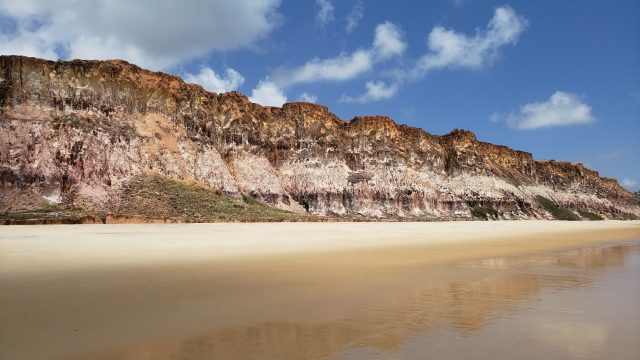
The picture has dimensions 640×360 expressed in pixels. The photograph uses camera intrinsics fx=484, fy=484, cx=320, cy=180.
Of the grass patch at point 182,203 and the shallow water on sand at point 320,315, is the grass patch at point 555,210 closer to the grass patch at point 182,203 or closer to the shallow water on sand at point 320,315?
the grass patch at point 182,203

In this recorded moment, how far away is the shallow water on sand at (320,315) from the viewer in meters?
5.07

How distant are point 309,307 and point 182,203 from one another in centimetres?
3605

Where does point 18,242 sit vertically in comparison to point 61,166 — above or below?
below

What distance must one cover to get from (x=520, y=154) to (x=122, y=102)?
74.9 metres

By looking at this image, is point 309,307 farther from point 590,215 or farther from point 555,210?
point 590,215

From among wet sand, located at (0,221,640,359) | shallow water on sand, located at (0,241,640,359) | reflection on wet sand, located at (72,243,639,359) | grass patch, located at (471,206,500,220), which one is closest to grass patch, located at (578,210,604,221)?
grass patch, located at (471,206,500,220)

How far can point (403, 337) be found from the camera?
5484 millimetres

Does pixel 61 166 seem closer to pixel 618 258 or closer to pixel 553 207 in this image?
pixel 618 258

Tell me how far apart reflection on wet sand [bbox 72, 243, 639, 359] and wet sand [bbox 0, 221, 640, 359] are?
0.02 m

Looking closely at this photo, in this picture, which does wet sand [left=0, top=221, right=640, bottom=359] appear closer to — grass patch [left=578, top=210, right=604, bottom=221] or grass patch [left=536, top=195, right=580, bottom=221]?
grass patch [left=536, top=195, right=580, bottom=221]

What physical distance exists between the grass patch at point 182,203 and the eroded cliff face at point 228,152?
1.15m

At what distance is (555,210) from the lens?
87125 mm

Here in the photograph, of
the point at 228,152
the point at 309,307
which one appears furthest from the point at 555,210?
the point at 309,307

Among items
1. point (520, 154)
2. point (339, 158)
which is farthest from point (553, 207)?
point (339, 158)
